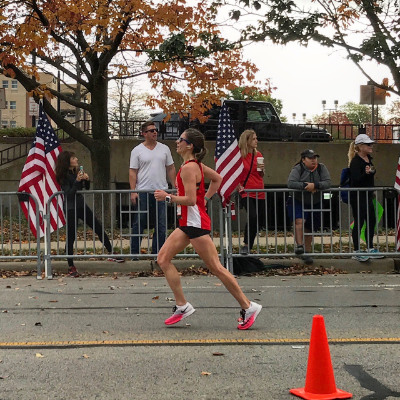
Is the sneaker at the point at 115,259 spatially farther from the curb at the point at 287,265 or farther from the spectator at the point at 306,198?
the spectator at the point at 306,198

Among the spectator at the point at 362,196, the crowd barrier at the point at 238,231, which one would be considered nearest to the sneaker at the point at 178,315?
the crowd barrier at the point at 238,231

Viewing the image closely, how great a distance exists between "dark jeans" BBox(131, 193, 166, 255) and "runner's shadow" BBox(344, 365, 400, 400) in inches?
258

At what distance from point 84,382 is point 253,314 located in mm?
2333

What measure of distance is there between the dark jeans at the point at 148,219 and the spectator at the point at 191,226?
4.40 metres

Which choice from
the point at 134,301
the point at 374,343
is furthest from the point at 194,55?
the point at 374,343

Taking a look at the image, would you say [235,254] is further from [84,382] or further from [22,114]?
[22,114]

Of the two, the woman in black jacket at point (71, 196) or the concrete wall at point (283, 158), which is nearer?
the woman in black jacket at point (71, 196)

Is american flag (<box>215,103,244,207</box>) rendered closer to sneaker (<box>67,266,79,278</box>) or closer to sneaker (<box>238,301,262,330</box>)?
sneaker (<box>67,266,79,278</box>)

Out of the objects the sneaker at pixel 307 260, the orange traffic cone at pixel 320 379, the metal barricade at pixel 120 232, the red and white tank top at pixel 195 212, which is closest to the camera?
the orange traffic cone at pixel 320 379

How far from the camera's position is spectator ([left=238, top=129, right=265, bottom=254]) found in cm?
1260

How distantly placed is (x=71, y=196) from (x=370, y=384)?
25.0 feet

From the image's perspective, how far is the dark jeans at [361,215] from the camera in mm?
12648

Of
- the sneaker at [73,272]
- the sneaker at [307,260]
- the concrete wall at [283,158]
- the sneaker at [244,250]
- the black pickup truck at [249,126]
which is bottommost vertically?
the sneaker at [73,272]

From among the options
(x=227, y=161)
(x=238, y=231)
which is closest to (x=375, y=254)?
(x=238, y=231)
